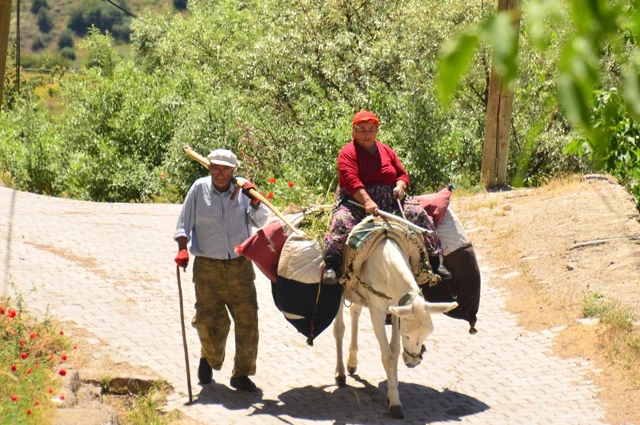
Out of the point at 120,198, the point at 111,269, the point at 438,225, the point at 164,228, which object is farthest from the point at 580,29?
the point at 120,198

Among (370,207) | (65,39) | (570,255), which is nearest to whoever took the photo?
(370,207)

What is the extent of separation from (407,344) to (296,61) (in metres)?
14.4

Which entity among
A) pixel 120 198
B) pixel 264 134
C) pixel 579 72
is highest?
pixel 579 72

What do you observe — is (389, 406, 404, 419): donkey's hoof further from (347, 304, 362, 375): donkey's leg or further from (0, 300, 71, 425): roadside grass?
(0, 300, 71, 425): roadside grass

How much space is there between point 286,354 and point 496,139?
7.99m

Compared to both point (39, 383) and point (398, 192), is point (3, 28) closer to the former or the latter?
point (39, 383)

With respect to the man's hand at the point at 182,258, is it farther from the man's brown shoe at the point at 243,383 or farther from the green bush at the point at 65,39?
the green bush at the point at 65,39

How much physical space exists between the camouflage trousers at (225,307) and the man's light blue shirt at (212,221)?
12 centimetres

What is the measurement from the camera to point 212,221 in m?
8.90

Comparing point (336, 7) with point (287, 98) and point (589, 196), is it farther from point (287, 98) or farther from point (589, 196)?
point (589, 196)

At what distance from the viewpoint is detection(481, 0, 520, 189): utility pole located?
56.8 feet

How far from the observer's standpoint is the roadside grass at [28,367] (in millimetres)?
7328

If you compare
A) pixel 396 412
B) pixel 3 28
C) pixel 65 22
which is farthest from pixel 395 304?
pixel 65 22

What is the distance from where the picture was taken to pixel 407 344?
8.56 m
